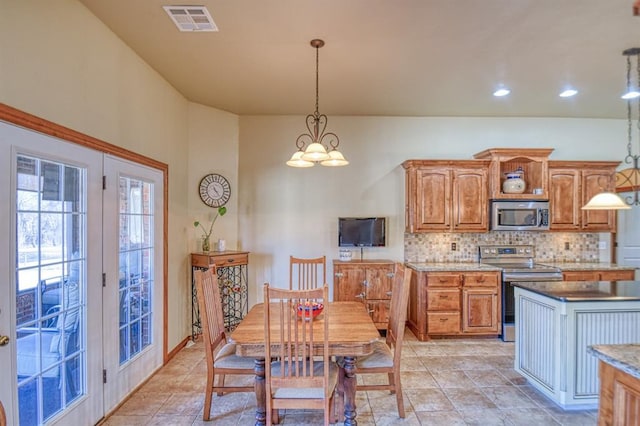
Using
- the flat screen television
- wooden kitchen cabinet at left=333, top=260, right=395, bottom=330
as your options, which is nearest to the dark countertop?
wooden kitchen cabinet at left=333, top=260, right=395, bottom=330

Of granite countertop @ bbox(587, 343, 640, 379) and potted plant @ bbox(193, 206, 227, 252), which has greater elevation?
potted plant @ bbox(193, 206, 227, 252)

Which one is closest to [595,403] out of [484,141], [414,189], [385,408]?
[385,408]

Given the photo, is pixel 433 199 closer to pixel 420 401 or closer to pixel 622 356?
pixel 420 401

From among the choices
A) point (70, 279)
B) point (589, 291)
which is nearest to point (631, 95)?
point (589, 291)

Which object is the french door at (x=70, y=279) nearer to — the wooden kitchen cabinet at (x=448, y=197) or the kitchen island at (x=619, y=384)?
the kitchen island at (x=619, y=384)

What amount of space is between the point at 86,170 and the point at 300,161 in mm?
1561

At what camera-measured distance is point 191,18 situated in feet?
8.34

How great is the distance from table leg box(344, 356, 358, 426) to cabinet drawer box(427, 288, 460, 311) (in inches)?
86.8

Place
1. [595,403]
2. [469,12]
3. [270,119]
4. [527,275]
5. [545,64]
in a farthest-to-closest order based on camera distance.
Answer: [270,119] < [527,275] < [545,64] < [595,403] < [469,12]

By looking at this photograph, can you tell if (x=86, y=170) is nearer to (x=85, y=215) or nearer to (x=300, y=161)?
(x=85, y=215)

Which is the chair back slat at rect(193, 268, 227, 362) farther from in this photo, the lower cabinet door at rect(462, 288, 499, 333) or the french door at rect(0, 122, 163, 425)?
the lower cabinet door at rect(462, 288, 499, 333)

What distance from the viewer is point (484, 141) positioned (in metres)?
5.10

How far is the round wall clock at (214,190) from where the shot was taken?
464cm

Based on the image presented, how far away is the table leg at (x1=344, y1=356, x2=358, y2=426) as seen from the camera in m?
2.42
